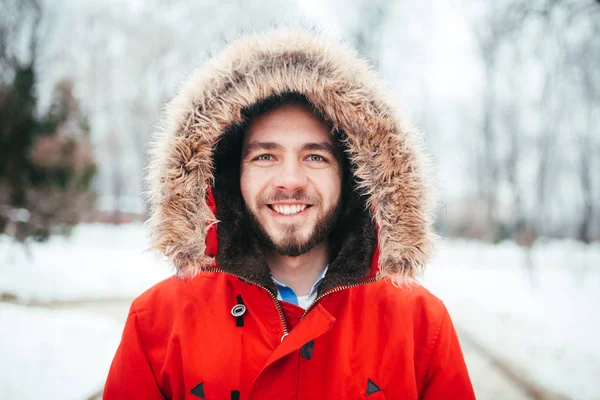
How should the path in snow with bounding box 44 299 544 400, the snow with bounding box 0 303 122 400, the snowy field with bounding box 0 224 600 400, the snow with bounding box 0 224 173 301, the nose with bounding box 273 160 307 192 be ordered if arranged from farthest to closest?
the snow with bounding box 0 224 173 301, the snowy field with bounding box 0 224 600 400, the path in snow with bounding box 44 299 544 400, the snow with bounding box 0 303 122 400, the nose with bounding box 273 160 307 192

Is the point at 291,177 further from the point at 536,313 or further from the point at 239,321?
the point at 536,313

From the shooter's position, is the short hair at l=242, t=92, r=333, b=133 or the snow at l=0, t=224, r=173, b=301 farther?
the snow at l=0, t=224, r=173, b=301

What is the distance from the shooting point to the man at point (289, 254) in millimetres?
1600

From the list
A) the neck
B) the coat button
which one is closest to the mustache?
the neck

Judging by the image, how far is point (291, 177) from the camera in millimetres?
1768

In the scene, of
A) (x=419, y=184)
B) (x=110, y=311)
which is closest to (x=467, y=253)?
(x=110, y=311)

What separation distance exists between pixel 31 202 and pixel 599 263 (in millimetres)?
20117

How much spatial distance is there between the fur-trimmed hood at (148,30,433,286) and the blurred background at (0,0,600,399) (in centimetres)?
17

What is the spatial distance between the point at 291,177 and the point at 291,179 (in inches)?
0.5

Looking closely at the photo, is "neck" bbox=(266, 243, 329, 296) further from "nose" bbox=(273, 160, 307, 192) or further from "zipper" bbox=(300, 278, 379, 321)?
"nose" bbox=(273, 160, 307, 192)

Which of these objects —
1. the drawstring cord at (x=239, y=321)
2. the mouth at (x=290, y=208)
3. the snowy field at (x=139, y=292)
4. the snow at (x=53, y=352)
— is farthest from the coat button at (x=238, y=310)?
the snow at (x=53, y=352)

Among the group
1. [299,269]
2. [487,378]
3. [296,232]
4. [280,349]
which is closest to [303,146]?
[296,232]

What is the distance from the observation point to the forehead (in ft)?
6.12

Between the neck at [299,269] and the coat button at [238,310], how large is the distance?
0.32m
